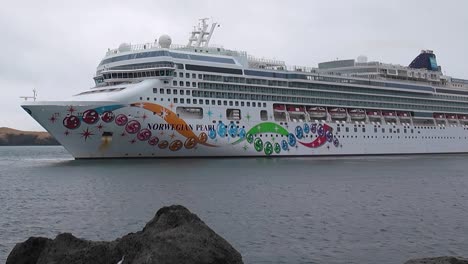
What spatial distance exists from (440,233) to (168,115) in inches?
1488

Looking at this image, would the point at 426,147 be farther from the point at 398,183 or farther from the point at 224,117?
the point at 398,183

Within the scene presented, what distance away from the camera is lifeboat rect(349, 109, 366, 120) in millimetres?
76875

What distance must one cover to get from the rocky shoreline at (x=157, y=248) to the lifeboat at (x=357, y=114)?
217 feet

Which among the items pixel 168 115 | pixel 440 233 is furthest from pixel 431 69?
pixel 440 233

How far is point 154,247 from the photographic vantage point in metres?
10.7

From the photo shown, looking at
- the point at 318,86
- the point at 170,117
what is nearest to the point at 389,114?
the point at 318,86

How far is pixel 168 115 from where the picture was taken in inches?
2207

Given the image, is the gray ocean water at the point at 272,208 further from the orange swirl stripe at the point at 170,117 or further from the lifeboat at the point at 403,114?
the lifeboat at the point at 403,114

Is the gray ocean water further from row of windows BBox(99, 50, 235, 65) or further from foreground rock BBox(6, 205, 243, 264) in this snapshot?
row of windows BBox(99, 50, 235, 65)

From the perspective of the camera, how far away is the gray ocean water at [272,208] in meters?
19.0

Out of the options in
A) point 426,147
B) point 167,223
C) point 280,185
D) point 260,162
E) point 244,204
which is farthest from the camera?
point 426,147

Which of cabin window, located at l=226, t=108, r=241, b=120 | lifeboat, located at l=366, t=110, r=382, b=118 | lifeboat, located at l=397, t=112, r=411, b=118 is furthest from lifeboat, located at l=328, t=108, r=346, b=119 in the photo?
cabin window, located at l=226, t=108, r=241, b=120

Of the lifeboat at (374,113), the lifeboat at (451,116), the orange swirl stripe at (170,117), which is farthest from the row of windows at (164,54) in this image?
the lifeboat at (451,116)

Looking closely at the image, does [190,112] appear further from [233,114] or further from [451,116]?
[451,116]
